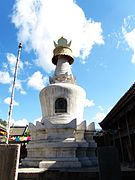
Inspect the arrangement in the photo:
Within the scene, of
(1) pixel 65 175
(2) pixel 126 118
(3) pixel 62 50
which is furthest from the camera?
(3) pixel 62 50

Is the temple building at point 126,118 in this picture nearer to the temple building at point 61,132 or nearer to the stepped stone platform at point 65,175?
the stepped stone platform at point 65,175

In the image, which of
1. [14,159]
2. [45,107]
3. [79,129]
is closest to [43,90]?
[45,107]

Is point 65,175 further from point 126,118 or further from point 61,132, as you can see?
point 126,118

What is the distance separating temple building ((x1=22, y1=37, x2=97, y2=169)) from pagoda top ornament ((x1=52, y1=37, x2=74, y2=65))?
1.61m

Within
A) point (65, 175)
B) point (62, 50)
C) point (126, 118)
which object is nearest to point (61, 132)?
point (65, 175)

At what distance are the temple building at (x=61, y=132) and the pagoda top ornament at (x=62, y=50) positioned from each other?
1.61 meters

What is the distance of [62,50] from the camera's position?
15.1m

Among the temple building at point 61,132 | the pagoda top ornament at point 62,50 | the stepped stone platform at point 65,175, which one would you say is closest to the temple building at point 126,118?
the stepped stone platform at point 65,175

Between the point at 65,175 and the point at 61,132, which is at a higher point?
the point at 61,132

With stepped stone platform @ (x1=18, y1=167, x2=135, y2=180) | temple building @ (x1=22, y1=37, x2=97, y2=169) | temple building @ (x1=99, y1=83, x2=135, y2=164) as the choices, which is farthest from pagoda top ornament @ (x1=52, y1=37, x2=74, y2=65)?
stepped stone platform @ (x1=18, y1=167, x2=135, y2=180)

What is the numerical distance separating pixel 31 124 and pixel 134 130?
672 cm

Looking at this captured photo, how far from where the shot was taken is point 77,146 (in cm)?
1054

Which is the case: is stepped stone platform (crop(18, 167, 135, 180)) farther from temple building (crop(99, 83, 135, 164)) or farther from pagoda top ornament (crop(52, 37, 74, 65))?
pagoda top ornament (crop(52, 37, 74, 65))

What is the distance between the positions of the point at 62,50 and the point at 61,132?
7130mm
